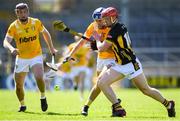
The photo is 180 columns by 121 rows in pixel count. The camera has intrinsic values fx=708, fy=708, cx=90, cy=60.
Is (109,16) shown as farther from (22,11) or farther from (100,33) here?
(22,11)

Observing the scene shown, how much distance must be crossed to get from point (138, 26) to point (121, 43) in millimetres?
27208

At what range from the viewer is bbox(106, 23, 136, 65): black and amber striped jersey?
14.0m

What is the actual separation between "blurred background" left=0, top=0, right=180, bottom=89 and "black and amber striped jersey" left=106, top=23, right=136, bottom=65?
2098 cm

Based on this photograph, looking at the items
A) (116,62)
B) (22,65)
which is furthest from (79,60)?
(116,62)

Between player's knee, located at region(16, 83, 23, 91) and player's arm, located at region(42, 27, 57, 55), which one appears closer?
player's arm, located at region(42, 27, 57, 55)

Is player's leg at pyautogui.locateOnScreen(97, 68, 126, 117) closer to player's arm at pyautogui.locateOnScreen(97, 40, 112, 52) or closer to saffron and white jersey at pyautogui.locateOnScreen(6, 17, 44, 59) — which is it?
player's arm at pyautogui.locateOnScreen(97, 40, 112, 52)

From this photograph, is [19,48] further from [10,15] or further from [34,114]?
[10,15]

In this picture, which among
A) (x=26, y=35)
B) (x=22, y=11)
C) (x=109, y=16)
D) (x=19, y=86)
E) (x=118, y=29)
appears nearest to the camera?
(x=118, y=29)

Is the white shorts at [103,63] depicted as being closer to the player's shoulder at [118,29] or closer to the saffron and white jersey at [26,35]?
the player's shoulder at [118,29]

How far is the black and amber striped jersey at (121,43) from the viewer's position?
552 inches

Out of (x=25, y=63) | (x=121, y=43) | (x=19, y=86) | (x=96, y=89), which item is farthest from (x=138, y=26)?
(x=121, y=43)

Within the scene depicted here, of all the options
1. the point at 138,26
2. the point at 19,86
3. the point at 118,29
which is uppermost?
the point at 138,26

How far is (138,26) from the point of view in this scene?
1620 inches

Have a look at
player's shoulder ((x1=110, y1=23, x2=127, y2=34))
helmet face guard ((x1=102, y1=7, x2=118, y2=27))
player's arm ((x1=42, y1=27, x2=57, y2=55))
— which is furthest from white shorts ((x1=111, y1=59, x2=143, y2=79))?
player's arm ((x1=42, y1=27, x2=57, y2=55))
